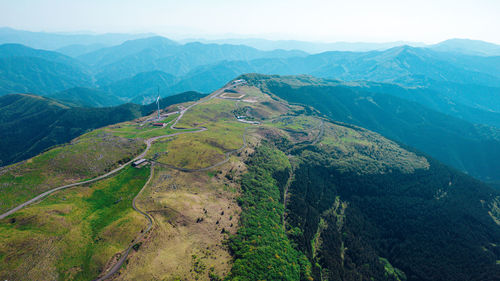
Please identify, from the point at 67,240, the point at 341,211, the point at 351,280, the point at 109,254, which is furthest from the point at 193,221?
the point at 341,211

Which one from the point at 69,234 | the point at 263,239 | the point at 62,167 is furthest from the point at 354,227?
the point at 62,167

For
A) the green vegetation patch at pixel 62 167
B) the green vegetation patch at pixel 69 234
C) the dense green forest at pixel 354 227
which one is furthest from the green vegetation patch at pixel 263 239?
the green vegetation patch at pixel 62 167

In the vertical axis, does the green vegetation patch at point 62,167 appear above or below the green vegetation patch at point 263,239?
above

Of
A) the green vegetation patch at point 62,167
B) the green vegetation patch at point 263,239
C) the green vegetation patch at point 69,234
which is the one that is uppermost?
the green vegetation patch at point 62,167

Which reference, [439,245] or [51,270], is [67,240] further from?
[439,245]

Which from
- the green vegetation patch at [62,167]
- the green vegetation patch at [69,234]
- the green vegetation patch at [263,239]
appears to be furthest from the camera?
the green vegetation patch at [62,167]

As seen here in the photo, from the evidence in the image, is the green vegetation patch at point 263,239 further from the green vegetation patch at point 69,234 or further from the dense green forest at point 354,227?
the green vegetation patch at point 69,234

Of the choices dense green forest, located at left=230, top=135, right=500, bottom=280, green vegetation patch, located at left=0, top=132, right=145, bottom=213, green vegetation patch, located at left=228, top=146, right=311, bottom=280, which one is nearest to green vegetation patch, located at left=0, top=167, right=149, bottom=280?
green vegetation patch, located at left=0, top=132, right=145, bottom=213

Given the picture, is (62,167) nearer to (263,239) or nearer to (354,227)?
(263,239)
